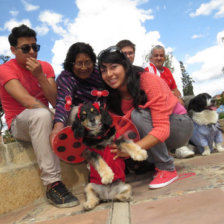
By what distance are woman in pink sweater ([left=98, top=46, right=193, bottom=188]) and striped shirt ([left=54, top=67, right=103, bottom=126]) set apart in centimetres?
33

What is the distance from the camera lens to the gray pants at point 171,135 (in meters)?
2.60

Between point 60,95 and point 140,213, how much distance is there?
65.5 inches

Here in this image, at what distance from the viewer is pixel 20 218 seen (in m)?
2.40

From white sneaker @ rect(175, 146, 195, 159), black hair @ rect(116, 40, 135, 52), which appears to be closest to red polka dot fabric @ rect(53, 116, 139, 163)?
white sneaker @ rect(175, 146, 195, 159)

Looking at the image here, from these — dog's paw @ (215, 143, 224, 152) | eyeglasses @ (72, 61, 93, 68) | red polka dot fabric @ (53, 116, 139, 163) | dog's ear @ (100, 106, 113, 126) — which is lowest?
dog's paw @ (215, 143, 224, 152)

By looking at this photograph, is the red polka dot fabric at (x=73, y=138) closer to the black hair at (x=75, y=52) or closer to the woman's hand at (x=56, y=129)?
the woman's hand at (x=56, y=129)

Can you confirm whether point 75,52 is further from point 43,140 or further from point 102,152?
point 102,152

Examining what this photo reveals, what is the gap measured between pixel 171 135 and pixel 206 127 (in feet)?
6.03

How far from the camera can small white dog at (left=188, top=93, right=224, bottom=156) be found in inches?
172

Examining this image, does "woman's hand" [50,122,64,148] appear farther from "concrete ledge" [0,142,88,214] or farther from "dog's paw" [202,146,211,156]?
"dog's paw" [202,146,211,156]

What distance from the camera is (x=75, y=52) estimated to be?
294 cm

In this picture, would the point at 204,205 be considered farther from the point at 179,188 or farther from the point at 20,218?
the point at 20,218

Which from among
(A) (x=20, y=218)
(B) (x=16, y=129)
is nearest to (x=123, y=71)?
(B) (x=16, y=129)

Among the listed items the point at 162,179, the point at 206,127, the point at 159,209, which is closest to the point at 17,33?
the point at 162,179
